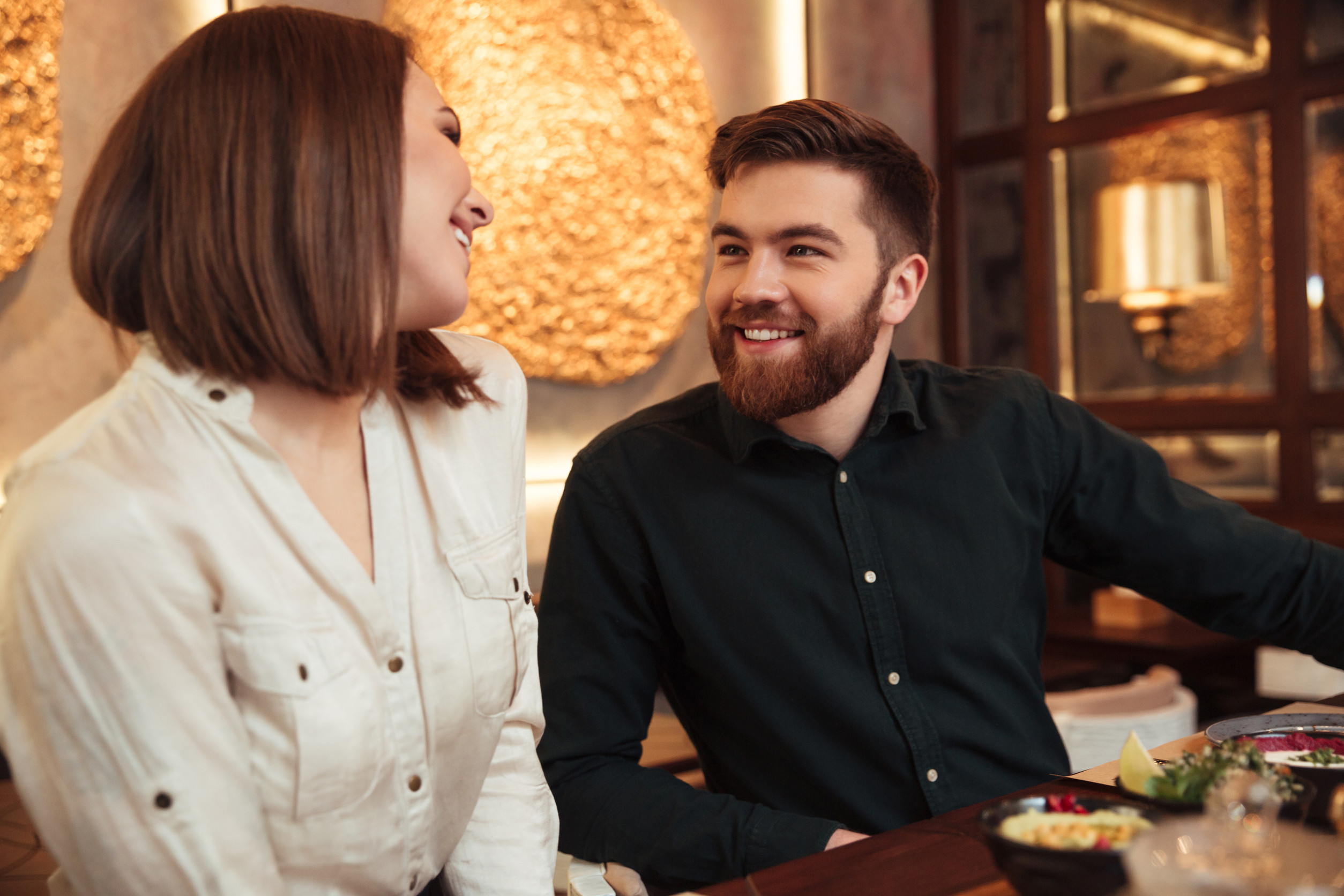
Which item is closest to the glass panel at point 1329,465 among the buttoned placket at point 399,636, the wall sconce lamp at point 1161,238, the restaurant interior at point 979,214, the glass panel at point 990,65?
the restaurant interior at point 979,214

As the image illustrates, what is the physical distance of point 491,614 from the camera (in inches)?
46.8

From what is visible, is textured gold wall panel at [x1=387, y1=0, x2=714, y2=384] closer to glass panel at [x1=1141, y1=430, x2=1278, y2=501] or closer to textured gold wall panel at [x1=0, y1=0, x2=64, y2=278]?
textured gold wall panel at [x1=0, y1=0, x2=64, y2=278]

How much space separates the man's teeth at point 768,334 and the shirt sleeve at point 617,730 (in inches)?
11.7

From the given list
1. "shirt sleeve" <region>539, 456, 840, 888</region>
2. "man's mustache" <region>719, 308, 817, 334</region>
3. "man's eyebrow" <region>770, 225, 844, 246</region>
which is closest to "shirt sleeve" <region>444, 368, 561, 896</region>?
"shirt sleeve" <region>539, 456, 840, 888</region>

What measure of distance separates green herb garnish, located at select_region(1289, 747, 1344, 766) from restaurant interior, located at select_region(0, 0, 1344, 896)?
1453mm

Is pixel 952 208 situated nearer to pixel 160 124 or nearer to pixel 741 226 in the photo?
pixel 741 226

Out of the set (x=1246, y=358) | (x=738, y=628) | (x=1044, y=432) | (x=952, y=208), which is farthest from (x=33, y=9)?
(x=1246, y=358)

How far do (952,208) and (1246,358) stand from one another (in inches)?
49.9

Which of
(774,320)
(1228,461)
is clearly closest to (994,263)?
(1228,461)

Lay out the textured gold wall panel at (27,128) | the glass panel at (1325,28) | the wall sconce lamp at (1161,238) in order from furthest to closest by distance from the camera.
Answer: the wall sconce lamp at (1161,238) → the glass panel at (1325,28) → the textured gold wall panel at (27,128)

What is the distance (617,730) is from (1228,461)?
3.28m

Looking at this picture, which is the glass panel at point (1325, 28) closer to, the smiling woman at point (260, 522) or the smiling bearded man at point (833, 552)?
the smiling bearded man at point (833, 552)

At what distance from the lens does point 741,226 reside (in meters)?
1.59

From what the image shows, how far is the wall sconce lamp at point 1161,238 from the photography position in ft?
→ 12.4
